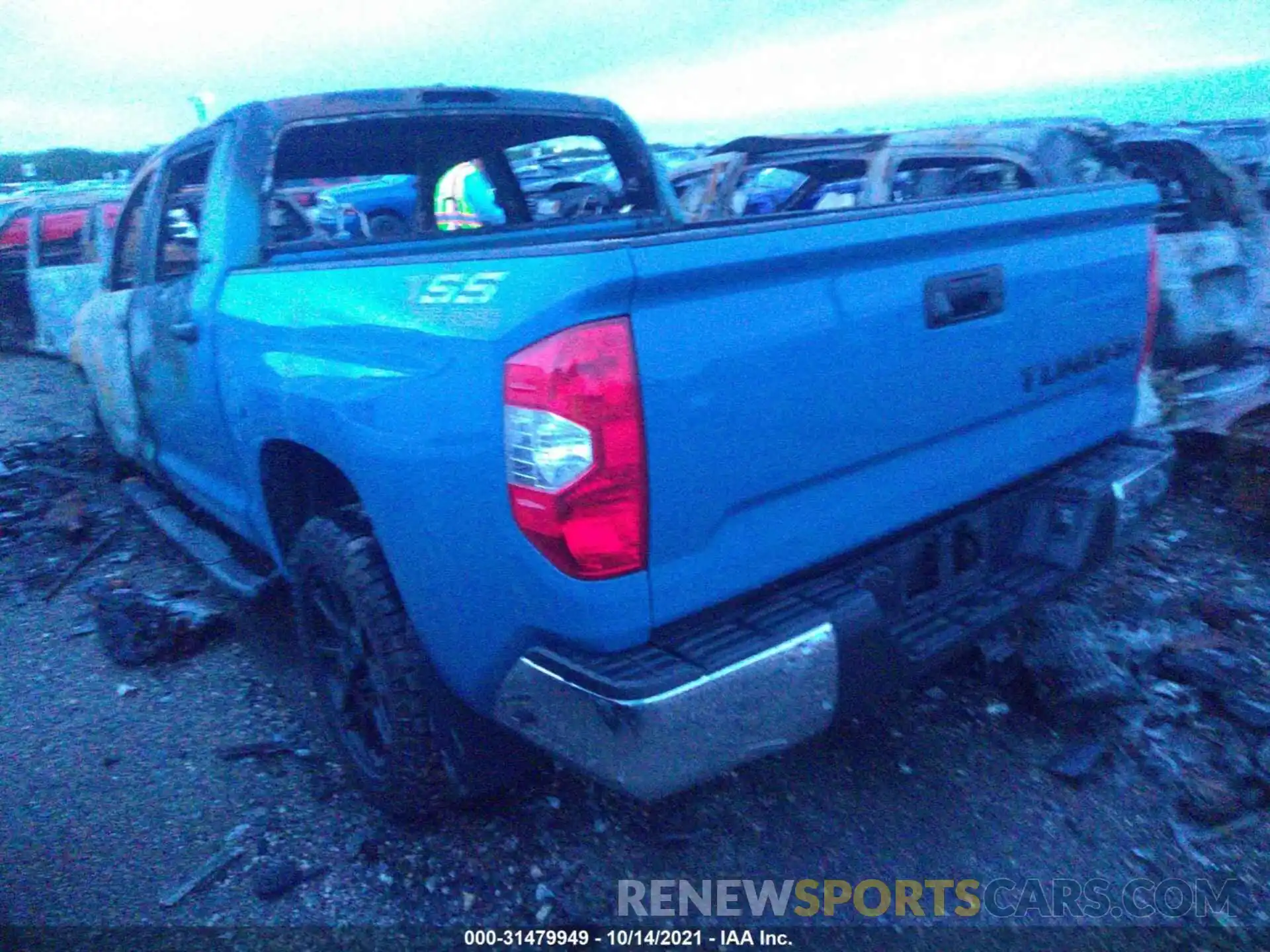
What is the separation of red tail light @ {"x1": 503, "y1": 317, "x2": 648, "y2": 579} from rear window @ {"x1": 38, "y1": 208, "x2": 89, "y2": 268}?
961 centimetres

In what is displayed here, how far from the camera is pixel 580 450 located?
1.81 meters

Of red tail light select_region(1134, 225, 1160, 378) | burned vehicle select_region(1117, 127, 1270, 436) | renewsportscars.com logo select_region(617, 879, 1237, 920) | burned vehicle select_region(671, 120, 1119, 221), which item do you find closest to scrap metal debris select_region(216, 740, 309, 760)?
renewsportscars.com logo select_region(617, 879, 1237, 920)

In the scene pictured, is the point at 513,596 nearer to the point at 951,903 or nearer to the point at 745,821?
the point at 745,821

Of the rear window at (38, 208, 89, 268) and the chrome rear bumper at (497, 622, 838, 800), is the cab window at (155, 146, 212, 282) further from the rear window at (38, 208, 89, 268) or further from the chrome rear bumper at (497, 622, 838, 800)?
the rear window at (38, 208, 89, 268)

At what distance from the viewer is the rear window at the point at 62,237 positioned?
32.0 feet

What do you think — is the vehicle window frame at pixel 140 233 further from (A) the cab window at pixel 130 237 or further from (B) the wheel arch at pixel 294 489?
(B) the wheel arch at pixel 294 489

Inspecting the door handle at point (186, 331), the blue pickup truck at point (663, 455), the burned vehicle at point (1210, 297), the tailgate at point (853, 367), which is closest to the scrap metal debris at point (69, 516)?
Answer: the door handle at point (186, 331)

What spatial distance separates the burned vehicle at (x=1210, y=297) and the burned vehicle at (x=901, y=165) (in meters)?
0.46

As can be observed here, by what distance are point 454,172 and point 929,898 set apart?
11.4 ft

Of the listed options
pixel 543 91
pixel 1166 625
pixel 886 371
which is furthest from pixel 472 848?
pixel 543 91

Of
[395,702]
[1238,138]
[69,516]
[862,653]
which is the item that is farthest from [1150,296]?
[1238,138]

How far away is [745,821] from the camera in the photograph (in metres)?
2.71

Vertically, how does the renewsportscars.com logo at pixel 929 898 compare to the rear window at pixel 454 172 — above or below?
below

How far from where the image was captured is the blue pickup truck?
6.06 ft
